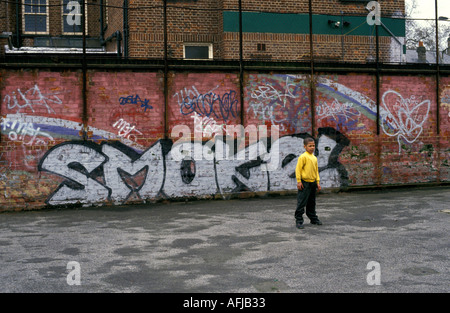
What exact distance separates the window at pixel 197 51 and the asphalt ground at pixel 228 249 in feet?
23.4

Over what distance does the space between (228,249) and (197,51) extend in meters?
11.3

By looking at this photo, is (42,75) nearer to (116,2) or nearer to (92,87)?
(92,87)

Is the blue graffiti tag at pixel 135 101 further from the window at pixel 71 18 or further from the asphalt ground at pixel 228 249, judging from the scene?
the window at pixel 71 18

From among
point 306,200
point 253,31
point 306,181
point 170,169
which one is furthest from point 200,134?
point 253,31

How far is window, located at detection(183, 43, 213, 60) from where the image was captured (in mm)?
17422

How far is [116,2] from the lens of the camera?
18469 millimetres

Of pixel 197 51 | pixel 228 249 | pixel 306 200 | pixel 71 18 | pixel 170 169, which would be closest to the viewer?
pixel 228 249

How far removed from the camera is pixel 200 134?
1305 centimetres

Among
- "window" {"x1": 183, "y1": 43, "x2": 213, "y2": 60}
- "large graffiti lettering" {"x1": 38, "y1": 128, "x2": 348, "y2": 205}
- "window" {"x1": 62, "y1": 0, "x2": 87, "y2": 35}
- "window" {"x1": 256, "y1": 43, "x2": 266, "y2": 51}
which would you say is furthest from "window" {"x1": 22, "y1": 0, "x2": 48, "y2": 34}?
"large graffiti lettering" {"x1": 38, "y1": 128, "x2": 348, "y2": 205}

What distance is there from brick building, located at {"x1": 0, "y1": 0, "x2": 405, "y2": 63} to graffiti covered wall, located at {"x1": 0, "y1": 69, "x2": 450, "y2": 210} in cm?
356

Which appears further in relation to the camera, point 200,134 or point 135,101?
point 200,134

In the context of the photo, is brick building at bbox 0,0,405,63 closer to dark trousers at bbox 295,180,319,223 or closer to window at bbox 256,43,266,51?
window at bbox 256,43,266,51

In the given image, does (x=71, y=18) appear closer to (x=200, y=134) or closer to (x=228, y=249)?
(x=200, y=134)
